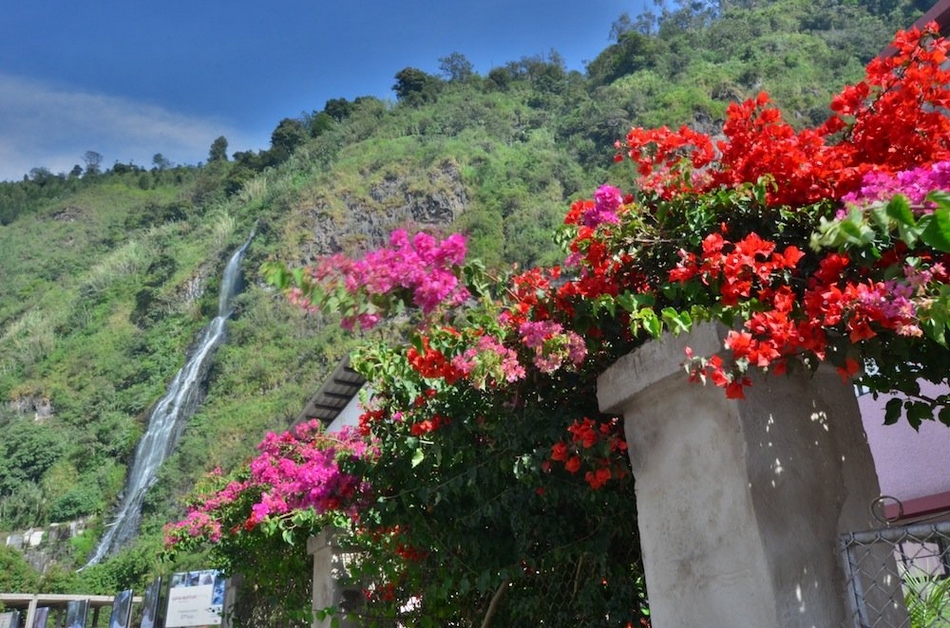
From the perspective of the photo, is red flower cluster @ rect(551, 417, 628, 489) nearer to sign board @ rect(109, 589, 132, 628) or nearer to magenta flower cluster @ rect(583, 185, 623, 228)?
magenta flower cluster @ rect(583, 185, 623, 228)

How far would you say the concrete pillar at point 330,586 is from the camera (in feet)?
18.4

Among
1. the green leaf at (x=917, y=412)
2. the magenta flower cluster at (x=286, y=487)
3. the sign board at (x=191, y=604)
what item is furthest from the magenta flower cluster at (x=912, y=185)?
the sign board at (x=191, y=604)

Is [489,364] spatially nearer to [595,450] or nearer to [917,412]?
[595,450]

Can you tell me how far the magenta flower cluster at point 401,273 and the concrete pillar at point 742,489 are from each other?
66 cm

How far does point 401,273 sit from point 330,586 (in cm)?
387

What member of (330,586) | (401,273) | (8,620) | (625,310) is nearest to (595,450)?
(625,310)

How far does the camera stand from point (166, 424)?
49.2 meters

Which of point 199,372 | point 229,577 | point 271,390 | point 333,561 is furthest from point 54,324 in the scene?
point 333,561

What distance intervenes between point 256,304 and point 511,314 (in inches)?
2066

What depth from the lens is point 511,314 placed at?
3.22 metres

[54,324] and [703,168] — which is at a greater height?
[54,324]

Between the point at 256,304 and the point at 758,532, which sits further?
the point at 256,304

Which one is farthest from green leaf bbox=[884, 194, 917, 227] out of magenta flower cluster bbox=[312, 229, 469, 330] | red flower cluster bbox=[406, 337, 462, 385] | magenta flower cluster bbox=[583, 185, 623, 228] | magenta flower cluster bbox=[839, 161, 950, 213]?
red flower cluster bbox=[406, 337, 462, 385]

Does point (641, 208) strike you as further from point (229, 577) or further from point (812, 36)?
point (812, 36)
